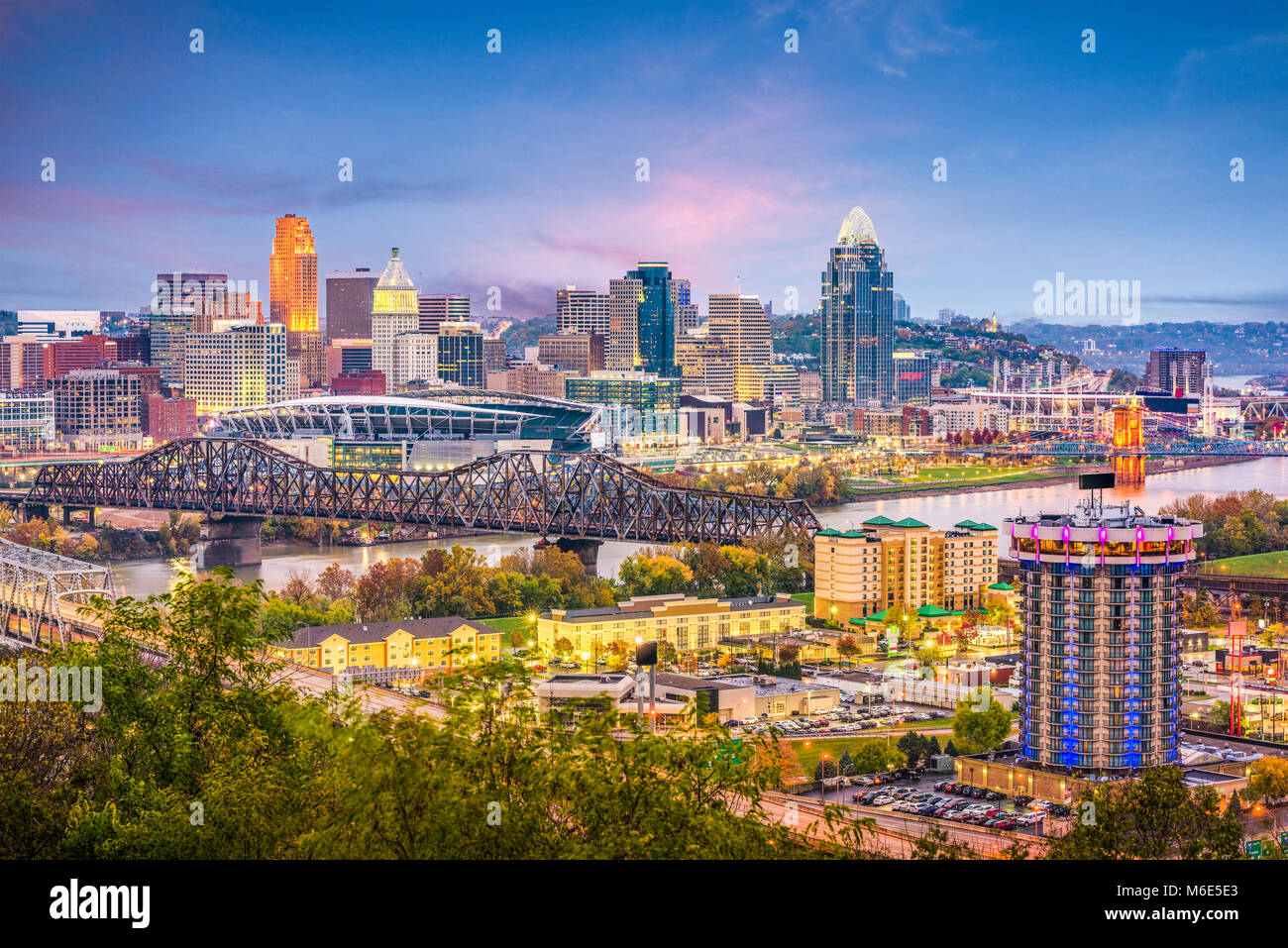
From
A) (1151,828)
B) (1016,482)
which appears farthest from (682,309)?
(1151,828)

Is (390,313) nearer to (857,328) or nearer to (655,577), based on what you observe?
(857,328)

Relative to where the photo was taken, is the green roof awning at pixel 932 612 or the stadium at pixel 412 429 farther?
the stadium at pixel 412 429

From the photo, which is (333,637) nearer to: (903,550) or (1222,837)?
(903,550)

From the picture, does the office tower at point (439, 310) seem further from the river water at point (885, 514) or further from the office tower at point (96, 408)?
the river water at point (885, 514)

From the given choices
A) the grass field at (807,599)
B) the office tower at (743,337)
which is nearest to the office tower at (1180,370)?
the office tower at (743,337)

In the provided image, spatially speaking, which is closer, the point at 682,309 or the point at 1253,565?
the point at 1253,565

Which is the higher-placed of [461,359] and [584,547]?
[461,359]

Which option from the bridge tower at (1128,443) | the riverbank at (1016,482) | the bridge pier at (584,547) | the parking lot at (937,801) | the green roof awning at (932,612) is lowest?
the parking lot at (937,801)
